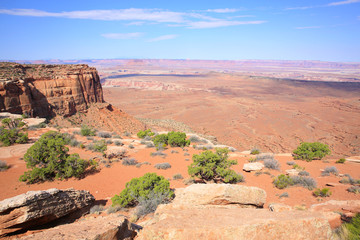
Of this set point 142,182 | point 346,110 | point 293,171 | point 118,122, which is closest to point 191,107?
point 118,122

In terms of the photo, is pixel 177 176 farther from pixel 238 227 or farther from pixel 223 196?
pixel 238 227

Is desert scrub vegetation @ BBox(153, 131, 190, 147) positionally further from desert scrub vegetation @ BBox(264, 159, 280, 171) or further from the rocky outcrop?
the rocky outcrop

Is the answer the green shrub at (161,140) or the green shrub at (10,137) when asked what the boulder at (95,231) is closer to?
the green shrub at (161,140)

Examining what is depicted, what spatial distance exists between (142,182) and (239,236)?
5.03m

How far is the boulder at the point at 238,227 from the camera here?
308cm

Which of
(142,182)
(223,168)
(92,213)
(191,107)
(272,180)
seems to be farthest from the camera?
(191,107)

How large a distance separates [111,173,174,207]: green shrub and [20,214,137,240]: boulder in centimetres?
304

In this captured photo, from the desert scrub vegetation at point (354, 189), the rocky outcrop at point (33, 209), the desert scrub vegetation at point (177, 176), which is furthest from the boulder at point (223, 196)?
the desert scrub vegetation at point (354, 189)

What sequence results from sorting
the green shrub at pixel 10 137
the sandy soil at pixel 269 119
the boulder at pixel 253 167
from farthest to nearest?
the sandy soil at pixel 269 119 → the green shrub at pixel 10 137 → the boulder at pixel 253 167

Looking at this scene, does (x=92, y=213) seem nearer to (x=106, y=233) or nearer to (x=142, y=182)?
(x=142, y=182)

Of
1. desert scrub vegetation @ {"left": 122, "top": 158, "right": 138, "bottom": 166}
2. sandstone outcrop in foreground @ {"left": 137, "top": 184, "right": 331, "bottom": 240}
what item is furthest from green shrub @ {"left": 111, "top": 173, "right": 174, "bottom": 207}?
desert scrub vegetation @ {"left": 122, "top": 158, "right": 138, "bottom": 166}

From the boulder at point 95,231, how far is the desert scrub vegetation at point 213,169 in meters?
5.48

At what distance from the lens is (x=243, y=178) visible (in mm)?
9867

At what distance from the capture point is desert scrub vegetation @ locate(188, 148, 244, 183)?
898 cm
